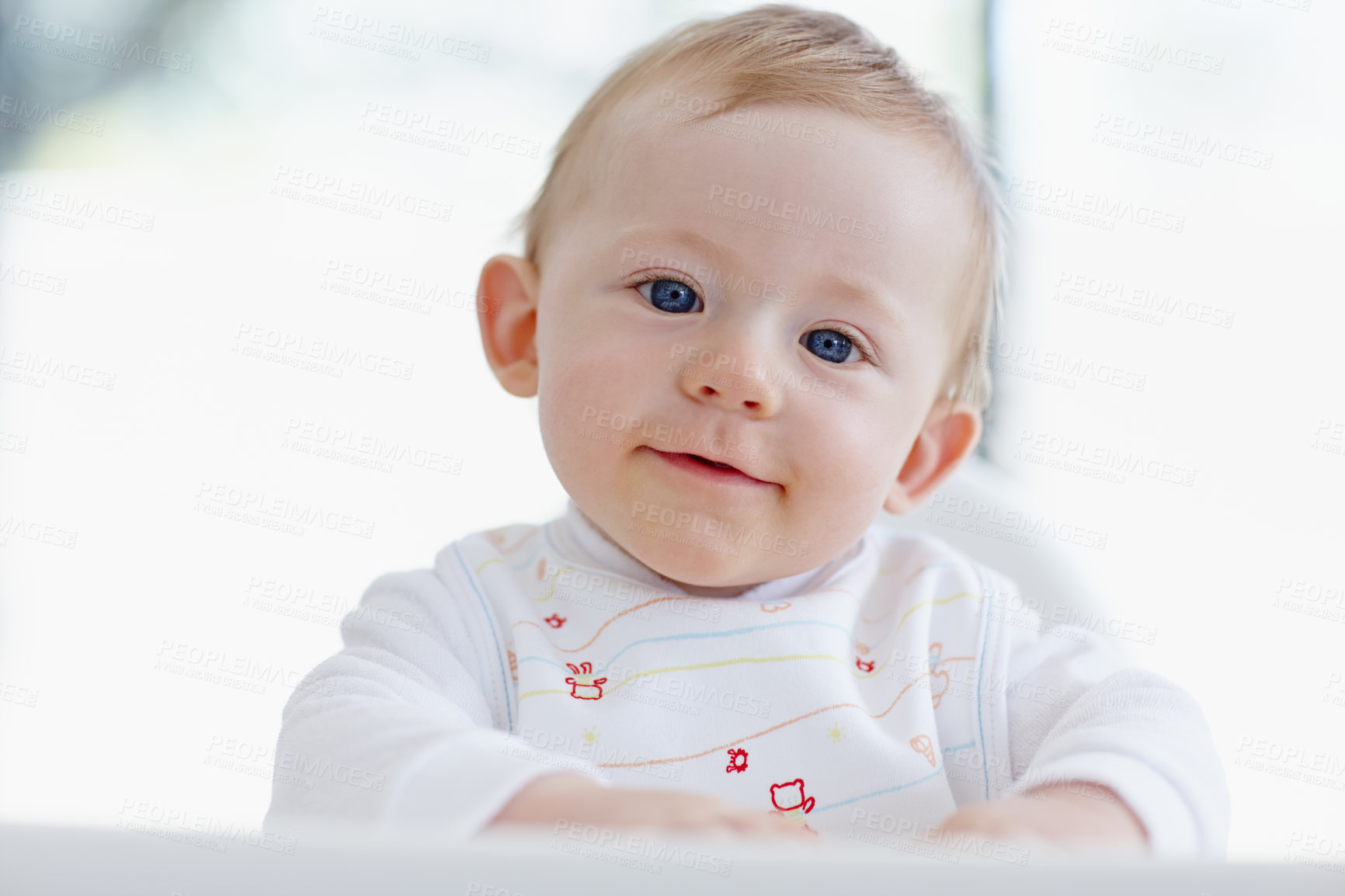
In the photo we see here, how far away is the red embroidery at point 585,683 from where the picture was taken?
917 millimetres

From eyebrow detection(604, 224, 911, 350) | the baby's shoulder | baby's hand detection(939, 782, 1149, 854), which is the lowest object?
baby's hand detection(939, 782, 1149, 854)

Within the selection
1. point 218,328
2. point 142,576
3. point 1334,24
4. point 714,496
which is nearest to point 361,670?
point 714,496

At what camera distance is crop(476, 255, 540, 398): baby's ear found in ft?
3.70

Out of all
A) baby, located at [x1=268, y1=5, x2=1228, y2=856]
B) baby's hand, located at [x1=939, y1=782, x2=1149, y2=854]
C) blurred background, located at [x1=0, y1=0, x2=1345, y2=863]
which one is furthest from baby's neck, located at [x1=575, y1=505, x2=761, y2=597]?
blurred background, located at [x1=0, y1=0, x2=1345, y2=863]

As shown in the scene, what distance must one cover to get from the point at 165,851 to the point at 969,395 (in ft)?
3.14

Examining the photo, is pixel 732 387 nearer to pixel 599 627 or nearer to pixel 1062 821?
pixel 599 627

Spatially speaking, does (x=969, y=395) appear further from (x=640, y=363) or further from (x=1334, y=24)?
(x=1334, y=24)

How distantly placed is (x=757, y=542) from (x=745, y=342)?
0.18 m

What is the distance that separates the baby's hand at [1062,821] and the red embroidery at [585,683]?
0.33 metres

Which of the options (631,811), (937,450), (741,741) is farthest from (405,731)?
(937,450)

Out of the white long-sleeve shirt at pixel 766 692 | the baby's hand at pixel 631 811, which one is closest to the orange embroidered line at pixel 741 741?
the white long-sleeve shirt at pixel 766 692

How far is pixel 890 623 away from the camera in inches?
40.4

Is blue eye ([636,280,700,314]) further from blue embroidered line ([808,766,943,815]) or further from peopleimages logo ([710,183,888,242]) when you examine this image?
blue embroidered line ([808,766,943,815])

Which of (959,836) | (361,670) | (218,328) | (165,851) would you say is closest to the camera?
(165,851)
